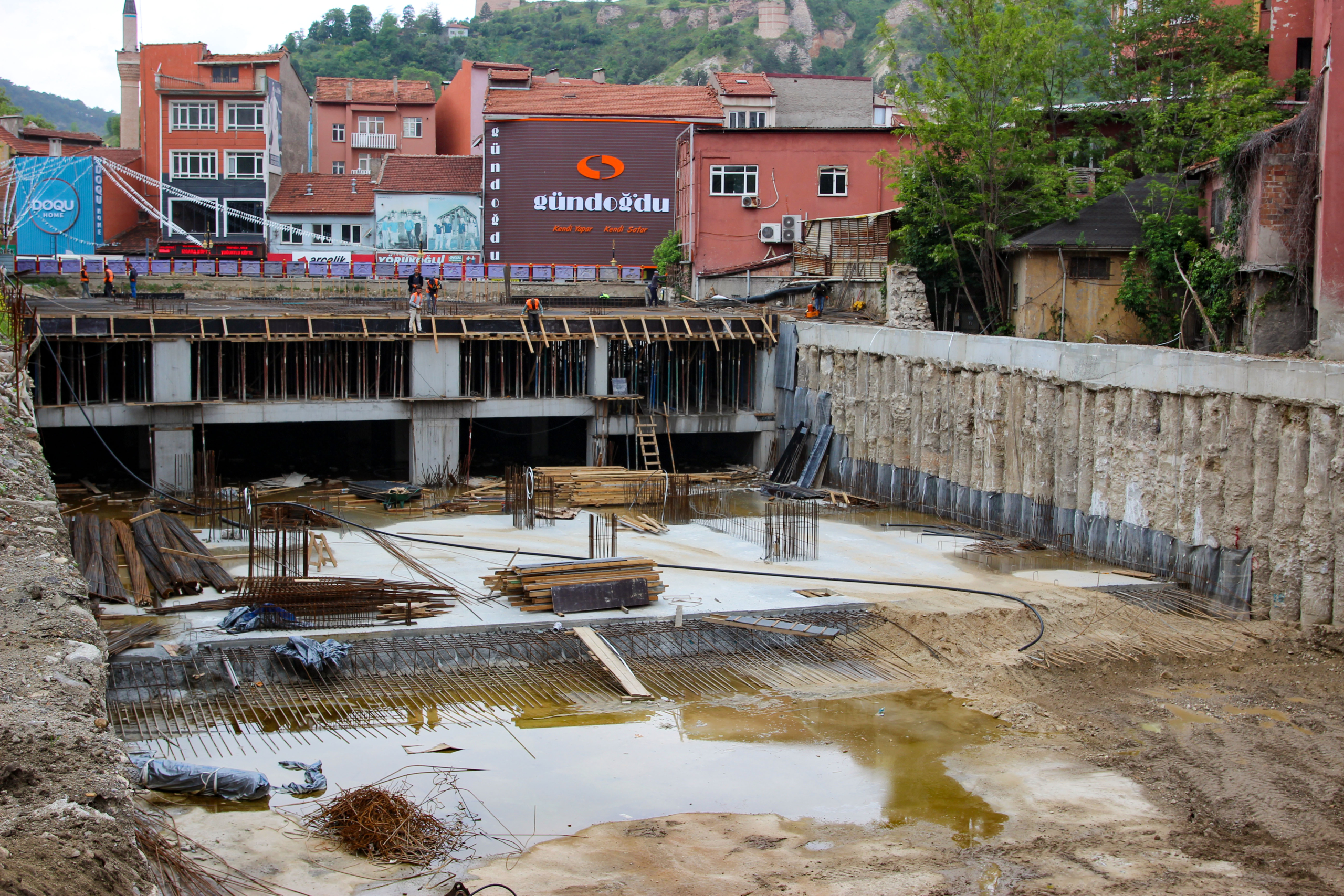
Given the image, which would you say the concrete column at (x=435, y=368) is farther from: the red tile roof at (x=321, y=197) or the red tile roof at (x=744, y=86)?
the red tile roof at (x=744, y=86)

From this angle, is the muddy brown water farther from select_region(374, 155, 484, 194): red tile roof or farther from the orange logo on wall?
select_region(374, 155, 484, 194): red tile roof

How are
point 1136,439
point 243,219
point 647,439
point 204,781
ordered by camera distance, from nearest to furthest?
point 204,781
point 1136,439
point 647,439
point 243,219

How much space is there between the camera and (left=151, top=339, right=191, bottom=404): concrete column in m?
30.5

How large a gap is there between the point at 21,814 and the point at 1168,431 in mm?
19156

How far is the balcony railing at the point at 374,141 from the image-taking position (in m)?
69.4

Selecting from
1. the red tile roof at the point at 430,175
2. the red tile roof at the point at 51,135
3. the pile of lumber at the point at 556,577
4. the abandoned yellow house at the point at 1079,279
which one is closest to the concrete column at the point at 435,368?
the pile of lumber at the point at 556,577

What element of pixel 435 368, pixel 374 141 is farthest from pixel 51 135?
pixel 435 368

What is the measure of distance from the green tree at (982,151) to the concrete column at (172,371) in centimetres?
2052

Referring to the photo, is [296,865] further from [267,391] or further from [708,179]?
[708,179]

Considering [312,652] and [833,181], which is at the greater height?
[833,181]

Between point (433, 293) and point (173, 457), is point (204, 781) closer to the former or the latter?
point (173, 457)

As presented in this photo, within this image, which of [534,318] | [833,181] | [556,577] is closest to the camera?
[556,577]

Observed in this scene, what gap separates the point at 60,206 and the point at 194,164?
637 centimetres

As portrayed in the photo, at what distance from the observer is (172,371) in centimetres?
3070
